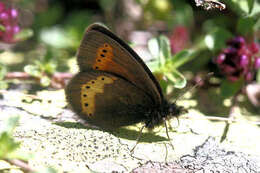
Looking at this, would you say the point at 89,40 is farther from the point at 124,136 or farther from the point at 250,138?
the point at 250,138

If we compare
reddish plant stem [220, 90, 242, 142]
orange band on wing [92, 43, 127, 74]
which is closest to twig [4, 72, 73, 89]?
orange band on wing [92, 43, 127, 74]

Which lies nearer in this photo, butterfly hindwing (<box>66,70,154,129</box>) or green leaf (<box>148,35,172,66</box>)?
butterfly hindwing (<box>66,70,154,129</box>)

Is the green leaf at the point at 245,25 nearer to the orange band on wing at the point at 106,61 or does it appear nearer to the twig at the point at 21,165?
the orange band on wing at the point at 106,61

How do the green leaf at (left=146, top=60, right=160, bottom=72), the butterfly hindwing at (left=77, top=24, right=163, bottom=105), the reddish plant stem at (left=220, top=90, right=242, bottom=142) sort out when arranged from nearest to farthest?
the butterfly hindwing at (left=77, top=24, right=163, bottom=105)
the reddish plant stem at (left=220, top=90, right=242, bottom=142)
the green leaf at (left=146, top=60, right=160, bottom=72)

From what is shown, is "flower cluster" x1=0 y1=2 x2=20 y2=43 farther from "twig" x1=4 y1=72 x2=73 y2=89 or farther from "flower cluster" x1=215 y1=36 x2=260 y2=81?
"flower cluster" x1=215 y1=36 x2=260 y2=81

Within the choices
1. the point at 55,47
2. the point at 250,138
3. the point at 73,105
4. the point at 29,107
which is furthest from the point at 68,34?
the point at 250,138

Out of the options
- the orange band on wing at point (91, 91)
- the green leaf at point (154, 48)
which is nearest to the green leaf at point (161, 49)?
the green leaf at point (154, 48)
